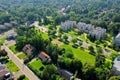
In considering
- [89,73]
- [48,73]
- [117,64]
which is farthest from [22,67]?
[117,64]

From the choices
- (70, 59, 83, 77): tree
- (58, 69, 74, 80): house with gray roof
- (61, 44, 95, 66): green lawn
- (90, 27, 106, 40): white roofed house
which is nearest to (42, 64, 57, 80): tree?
(58, 69, 74, 80): house with gray roof

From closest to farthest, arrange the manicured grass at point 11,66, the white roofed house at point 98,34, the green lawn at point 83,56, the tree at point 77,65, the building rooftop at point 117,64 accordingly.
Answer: the building rooftop at point 117,64
the tree at point 77,65
the manicured grass at point 11,66
the green lawn at point 83,56
the white roofed house at point 98,34

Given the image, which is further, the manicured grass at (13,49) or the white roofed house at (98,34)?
the white roofed house at (98,34)

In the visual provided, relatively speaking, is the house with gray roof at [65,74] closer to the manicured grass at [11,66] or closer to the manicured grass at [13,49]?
the manicured grass at [11,66]

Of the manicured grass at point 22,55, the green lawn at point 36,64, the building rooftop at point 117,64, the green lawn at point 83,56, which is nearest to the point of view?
the building rooftop at point 117,64

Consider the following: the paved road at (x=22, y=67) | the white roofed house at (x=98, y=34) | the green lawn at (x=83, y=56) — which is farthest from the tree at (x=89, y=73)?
the white roofed house at (x=98, y=34)

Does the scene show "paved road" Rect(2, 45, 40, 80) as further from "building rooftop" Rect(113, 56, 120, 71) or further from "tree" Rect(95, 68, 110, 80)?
"building rooftop" Rect(113, 56, 120, 71)

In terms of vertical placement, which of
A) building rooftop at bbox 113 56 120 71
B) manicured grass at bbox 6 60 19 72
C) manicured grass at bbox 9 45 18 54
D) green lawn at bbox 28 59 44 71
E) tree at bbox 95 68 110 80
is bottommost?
manicured grass at bbox 9 45 18 54

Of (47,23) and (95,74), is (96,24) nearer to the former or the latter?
(47,23)

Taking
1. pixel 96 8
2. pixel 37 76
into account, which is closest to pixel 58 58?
pixel 37 76

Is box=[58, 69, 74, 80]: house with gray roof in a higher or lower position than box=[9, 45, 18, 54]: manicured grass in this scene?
higher

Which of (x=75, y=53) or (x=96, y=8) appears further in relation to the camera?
(x=96, y=8)
